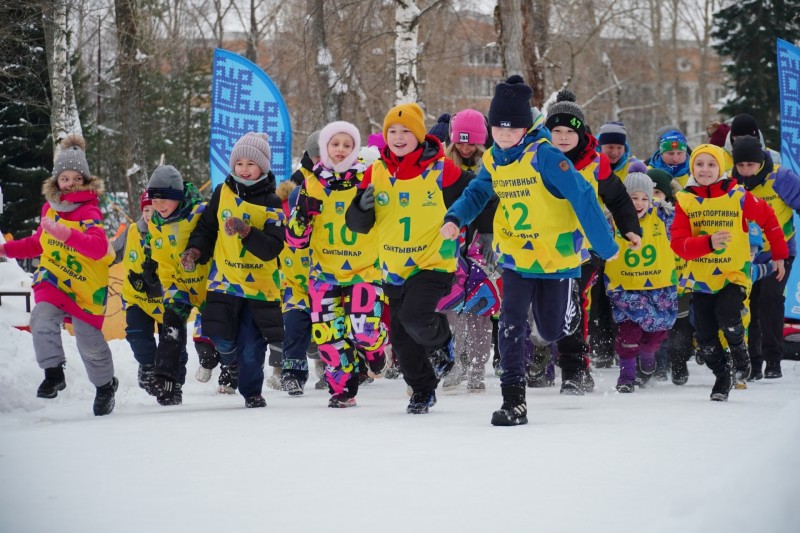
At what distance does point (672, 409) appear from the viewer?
21.9 ft

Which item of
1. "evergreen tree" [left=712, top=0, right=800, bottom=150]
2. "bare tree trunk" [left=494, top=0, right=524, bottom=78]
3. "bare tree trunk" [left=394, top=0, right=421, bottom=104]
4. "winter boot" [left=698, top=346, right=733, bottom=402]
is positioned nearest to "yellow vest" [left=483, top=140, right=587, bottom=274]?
"winter boot" [left=698, top=346, right=733, bottom=402]

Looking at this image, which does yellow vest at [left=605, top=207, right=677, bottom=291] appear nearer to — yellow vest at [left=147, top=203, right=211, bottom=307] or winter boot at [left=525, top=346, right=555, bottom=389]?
winter boot at [left=525, top=346, right=555, bottom=389]

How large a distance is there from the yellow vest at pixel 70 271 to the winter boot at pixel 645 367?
4.33 m

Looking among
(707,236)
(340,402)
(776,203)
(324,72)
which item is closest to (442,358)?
(340,402)

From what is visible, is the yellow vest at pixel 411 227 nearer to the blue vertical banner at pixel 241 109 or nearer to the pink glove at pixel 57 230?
the pink glove at pixel 57 230

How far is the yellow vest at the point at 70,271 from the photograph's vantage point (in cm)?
731

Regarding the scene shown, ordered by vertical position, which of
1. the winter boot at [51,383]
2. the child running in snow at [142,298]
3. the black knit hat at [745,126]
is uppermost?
the black knit hat at [745,126]

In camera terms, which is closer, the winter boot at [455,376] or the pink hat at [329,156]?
the pink hat at [329,156]

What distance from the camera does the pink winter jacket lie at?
23.7 ft

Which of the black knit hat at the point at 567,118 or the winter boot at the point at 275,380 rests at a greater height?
the black knit hat at the point at 567,118

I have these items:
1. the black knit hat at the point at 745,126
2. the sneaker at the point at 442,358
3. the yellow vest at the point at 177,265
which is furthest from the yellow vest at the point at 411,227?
the black knit hat at the point at 745,126

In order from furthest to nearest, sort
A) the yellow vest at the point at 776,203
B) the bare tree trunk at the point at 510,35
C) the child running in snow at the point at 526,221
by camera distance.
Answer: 1. the bare tree trunk at the point at 510,35
2. the yellow vest at the point at 776,203
3. the child running in snow at the point at 526,221

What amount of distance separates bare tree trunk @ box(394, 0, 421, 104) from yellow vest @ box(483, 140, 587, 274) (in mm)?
10627

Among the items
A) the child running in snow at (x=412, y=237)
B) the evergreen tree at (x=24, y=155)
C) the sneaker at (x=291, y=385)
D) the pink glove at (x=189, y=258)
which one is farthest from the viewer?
the evergreen tree at (x=24, y=155)
